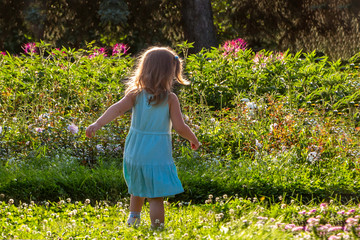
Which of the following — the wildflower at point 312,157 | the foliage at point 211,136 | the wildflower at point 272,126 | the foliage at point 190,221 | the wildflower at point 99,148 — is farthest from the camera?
the wildflower at point 272,126

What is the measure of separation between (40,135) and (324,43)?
42.7 feet

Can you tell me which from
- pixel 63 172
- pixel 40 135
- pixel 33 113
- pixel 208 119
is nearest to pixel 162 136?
pixel 63 172

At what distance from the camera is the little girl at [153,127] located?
11.7ft

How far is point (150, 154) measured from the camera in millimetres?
3561

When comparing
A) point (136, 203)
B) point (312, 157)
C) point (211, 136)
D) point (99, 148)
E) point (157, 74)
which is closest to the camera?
point (157, 74)

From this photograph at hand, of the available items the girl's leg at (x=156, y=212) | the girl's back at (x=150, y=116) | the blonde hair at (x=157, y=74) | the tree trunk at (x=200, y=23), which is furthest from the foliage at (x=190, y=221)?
the tree trunk at (x=200, y=23)

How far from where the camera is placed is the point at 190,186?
4.69 meters

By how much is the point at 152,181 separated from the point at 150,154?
17 centimetres

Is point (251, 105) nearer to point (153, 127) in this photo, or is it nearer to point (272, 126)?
point (272, 126)

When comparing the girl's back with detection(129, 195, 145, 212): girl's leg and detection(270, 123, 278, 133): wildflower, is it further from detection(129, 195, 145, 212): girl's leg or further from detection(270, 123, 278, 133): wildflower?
detection(270, 123, 278, 133): wildflower

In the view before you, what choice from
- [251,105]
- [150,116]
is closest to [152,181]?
[150,116]

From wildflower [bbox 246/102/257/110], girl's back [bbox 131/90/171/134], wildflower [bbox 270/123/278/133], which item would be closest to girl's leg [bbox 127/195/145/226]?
girl's back [bbox 131/90/171/134]

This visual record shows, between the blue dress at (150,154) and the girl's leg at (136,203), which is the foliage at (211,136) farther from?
the blue dress at (150,154)

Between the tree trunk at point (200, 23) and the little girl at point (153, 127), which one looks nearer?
the little girl at point (153, 127)
